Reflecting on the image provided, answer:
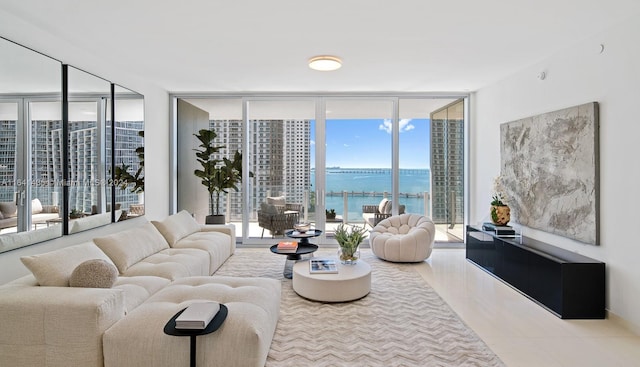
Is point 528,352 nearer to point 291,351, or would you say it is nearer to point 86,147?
point 291,351

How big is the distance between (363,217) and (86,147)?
4.55 metres

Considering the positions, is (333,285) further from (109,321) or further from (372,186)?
(372,186)

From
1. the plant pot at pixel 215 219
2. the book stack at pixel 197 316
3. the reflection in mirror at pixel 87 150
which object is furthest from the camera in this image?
the plant pot at pixel 215 219

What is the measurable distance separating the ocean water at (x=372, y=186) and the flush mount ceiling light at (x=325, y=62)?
7.78ft

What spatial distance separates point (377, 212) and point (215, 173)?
3117 mm

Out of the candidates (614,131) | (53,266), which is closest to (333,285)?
(53,266)

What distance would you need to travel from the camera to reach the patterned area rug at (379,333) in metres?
2.44

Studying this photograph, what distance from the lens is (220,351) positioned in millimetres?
2053

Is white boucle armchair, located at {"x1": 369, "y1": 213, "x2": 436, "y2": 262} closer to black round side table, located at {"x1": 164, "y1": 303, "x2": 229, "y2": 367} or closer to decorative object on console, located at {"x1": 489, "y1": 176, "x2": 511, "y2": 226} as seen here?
decorative object on console, located at {"x1": 489, "y1": 176, "x2": 511, "y2": 226}

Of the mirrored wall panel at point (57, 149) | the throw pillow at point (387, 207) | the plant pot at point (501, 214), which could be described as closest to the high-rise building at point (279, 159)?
the throw pillow at point (387, 207)

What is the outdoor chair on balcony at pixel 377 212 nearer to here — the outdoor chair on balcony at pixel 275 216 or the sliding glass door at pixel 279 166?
the sliding glass door at pixel 279 166

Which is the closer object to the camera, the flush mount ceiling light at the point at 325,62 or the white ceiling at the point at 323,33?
the white ceiling at the point at 323,33

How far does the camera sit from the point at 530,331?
115 inches

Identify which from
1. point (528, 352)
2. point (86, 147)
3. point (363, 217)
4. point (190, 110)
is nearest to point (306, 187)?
point (363, 217)
